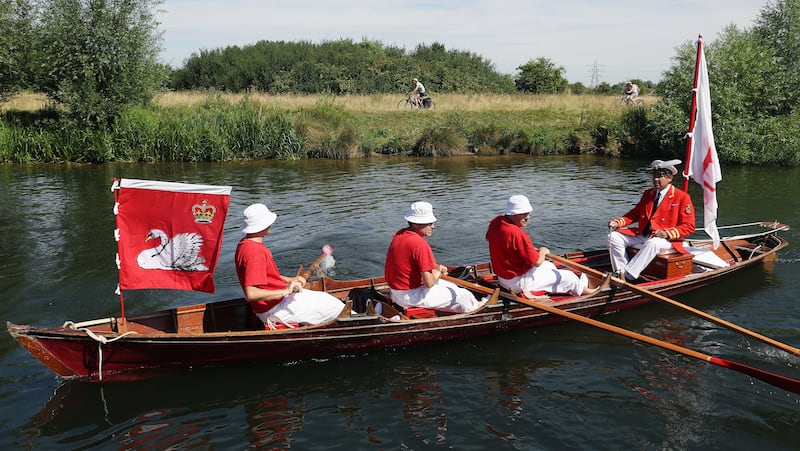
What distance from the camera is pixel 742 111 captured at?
83.9ft

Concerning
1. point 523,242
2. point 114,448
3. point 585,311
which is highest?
point 523,242

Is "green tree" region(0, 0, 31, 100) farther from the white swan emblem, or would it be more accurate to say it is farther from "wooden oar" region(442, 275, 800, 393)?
"wooden oar" region(442, 275, 800, 393)

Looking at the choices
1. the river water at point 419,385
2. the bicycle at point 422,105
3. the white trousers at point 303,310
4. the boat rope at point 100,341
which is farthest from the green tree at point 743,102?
the boat rope at point 100,341

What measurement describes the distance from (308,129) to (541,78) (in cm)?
2456

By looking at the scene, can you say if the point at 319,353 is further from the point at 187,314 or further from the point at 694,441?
the point at 694,441

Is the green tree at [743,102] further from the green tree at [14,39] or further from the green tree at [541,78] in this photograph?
the green tree at [14,39]

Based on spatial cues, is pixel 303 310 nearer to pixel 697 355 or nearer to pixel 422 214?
pixel 422 214

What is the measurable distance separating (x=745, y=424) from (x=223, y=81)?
48078 mm

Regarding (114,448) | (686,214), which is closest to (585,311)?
(686,214)

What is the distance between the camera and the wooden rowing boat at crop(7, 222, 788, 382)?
25.7 ft

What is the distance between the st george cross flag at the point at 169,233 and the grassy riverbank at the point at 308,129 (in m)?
20.5

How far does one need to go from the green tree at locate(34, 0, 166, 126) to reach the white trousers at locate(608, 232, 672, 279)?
2391 cm

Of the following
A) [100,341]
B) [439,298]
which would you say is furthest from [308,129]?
[100,341]

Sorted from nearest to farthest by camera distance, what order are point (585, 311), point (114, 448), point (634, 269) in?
point (114, 448), point (585, 311), point (634, 269)
